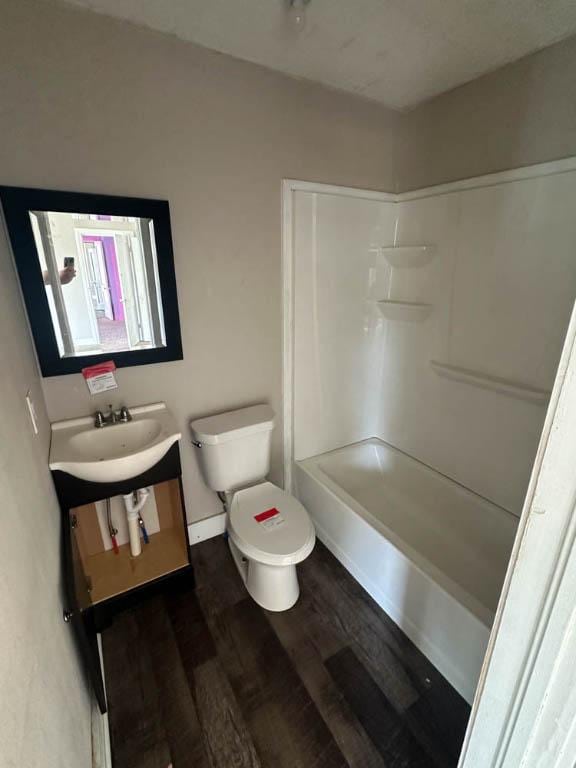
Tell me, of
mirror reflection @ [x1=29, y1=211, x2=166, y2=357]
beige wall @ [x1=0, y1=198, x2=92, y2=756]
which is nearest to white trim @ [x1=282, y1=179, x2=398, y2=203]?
mirror reflection @ [x1=29, y1=211, x2=166, y2=357]

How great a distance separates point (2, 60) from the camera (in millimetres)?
1112

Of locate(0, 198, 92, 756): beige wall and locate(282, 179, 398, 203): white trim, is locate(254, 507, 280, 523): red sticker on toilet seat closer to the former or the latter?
locate(0, 198, 92, 756): beige wall

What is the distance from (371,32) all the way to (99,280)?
1.42 meters

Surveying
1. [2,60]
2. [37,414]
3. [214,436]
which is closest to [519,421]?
[214,436]

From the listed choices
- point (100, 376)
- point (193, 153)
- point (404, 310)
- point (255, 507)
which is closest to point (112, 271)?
point (100, 376)

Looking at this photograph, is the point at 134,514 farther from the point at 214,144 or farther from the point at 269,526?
the point at 214,144

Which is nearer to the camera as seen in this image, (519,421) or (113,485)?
(113,485)

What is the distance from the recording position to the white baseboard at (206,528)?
1.97m

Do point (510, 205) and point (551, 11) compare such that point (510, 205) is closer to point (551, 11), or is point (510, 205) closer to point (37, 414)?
point (551, 11)

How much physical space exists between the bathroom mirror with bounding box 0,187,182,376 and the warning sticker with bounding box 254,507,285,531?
0.87 meters

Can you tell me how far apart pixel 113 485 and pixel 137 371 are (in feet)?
1.71

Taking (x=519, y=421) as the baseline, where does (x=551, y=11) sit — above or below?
above

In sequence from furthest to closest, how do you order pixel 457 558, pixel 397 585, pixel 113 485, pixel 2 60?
pixel 457 558 → pixel 397 585 → pixel 113 485 → pixel 2 60

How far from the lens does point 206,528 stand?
2008mm
